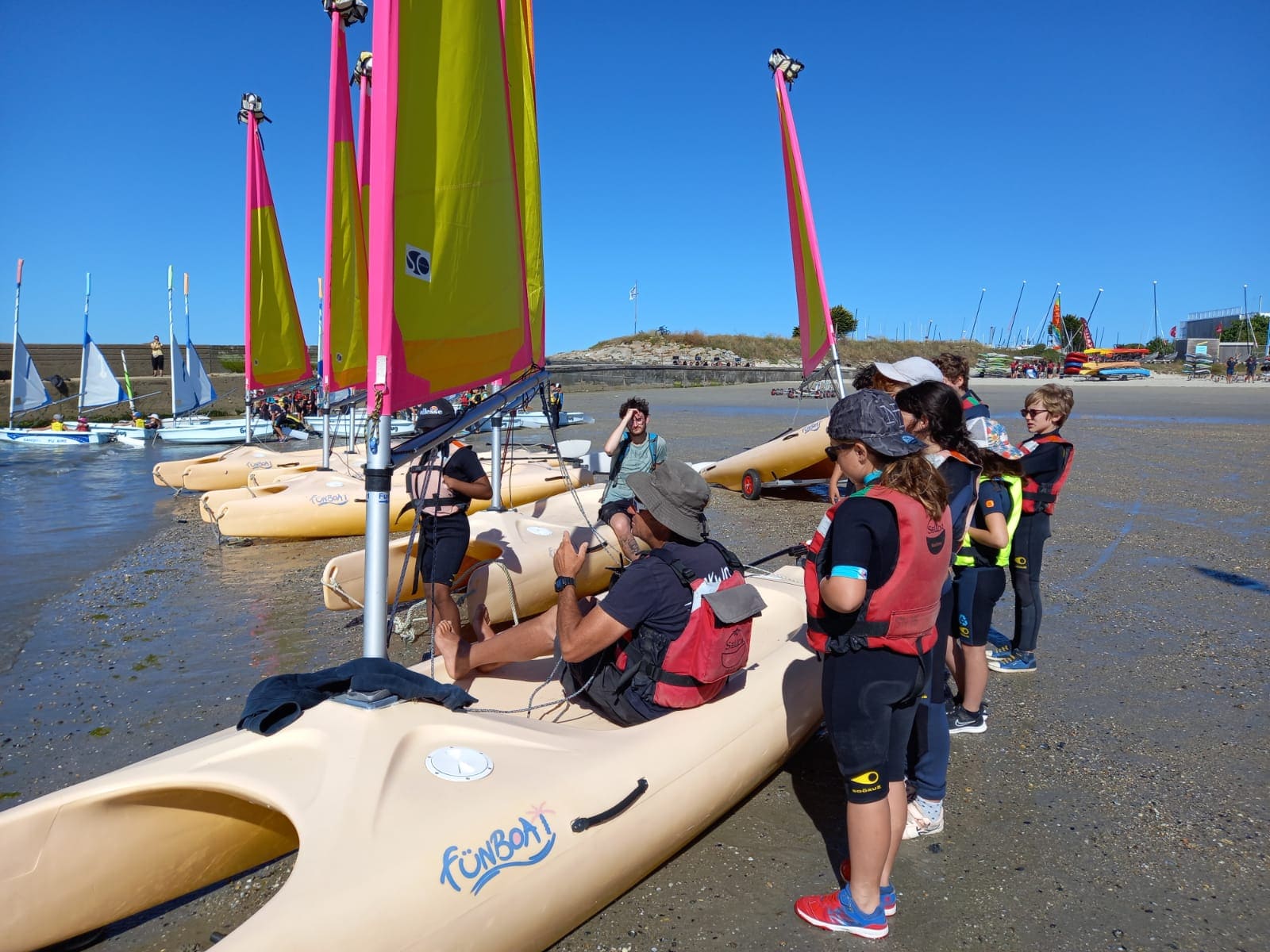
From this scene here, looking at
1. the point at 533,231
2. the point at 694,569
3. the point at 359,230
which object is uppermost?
the point at 359,230

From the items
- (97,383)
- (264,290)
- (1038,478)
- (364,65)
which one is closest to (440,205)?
(1038,478)

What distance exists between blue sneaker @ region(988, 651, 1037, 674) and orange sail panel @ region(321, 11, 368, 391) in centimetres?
692

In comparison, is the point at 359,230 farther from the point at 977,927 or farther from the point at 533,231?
the point at 977,927

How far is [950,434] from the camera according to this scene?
2764 mm

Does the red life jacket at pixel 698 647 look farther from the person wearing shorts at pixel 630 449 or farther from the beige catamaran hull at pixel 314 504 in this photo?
the beige catamaran hull at pixel 314 504

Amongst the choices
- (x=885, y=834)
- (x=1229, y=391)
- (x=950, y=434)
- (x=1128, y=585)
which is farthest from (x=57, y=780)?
(x=1229, y=391)

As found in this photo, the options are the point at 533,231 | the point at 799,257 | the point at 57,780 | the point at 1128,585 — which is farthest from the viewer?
the point at 799,257

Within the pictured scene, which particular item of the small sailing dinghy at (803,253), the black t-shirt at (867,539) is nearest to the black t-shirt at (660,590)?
the black t-shirt at (867,539)

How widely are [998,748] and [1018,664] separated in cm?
92

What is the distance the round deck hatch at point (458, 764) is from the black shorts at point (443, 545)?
2.07m

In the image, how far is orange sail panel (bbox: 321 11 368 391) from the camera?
862cm

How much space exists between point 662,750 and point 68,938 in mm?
1725

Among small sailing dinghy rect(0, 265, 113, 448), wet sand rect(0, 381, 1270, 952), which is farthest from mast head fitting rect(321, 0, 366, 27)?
small sailing dinghy rect(0, 265, 113, 448)

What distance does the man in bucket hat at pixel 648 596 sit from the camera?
8.49 ft
